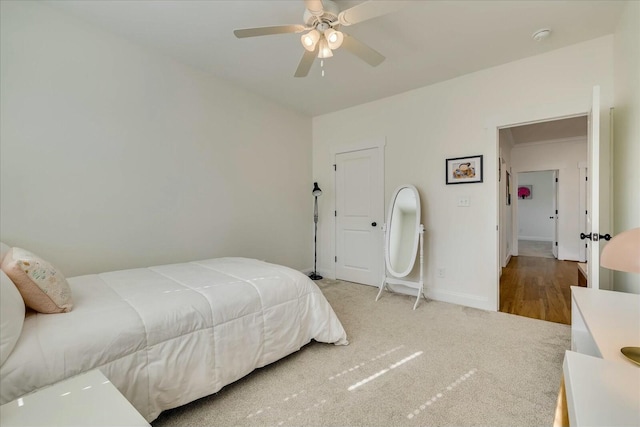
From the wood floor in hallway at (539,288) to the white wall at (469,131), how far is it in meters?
0.49

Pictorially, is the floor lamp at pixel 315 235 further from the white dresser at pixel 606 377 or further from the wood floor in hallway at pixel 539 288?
the white dresser at pixel 606 377

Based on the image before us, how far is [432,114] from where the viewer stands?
3.35 meters

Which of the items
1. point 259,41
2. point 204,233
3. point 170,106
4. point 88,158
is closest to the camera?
point 88,158

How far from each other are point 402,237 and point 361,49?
2235mm

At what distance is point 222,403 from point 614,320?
1986mm

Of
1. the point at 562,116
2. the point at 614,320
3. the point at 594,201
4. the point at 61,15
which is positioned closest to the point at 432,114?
the point at 562,116

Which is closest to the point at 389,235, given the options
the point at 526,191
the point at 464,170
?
the point at 464,170

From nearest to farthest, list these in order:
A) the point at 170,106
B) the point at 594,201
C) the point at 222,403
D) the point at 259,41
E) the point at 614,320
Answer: the point at 614,320
the point at 222,403
the point at 594,201
the point at 259,41
the point at 170,106

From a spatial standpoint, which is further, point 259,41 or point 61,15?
point 259,41

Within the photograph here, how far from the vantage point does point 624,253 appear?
38.5 inches

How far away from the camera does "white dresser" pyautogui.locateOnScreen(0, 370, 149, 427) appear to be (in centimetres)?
78

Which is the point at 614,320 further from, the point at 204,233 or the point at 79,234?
the point at 79,234

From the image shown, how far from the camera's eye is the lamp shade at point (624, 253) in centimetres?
95

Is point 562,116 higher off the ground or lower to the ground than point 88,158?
higher
